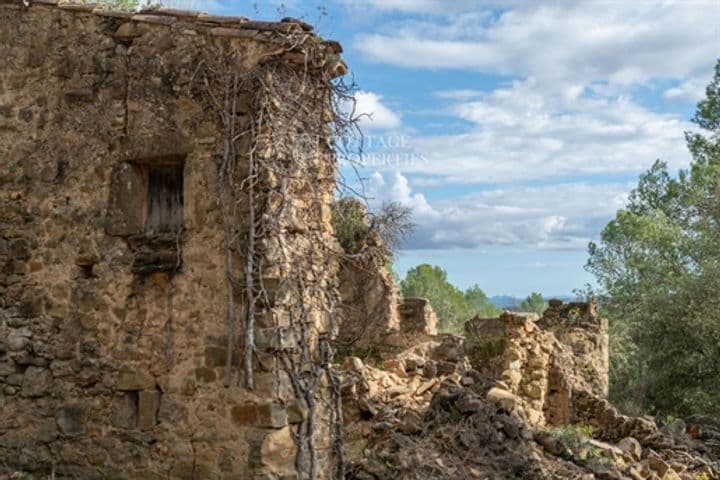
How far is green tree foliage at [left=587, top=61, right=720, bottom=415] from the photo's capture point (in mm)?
16219

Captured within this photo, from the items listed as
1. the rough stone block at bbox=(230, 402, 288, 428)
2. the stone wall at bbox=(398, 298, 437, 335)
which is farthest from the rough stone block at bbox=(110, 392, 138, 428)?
the stone wall at bbox=(398, 298, 437, 335)

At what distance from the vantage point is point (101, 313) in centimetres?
627

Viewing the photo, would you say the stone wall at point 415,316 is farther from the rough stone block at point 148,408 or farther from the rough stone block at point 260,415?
the rough stone block at point 260,415

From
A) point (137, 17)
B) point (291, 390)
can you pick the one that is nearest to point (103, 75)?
point (137, 17)

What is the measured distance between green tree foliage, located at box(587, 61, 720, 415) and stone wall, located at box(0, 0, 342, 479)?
12528 mm

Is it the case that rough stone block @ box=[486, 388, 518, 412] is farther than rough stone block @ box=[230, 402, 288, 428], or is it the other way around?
rough stone block @ box=[486, 388, 518, 412]

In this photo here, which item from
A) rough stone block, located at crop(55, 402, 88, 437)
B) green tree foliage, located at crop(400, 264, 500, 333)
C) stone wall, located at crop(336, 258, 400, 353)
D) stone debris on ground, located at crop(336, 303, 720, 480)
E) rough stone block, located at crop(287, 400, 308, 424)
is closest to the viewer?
rough stone block, located at crop(287, 400, 308, 424)

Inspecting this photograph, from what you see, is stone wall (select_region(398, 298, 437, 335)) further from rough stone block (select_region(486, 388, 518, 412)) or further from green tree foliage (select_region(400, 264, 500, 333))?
green tree foliage (select_region(400, 264, 500, 333))

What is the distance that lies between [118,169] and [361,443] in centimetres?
373

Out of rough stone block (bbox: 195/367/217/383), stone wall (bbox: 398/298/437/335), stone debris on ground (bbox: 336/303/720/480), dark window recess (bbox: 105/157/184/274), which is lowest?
stone debris on ground (bbox: 336/303/720/480)

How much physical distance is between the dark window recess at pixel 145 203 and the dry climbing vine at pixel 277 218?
59 centimetres

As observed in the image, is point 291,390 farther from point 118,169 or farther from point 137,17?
point 137,17

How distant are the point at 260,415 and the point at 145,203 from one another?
208 centimetres

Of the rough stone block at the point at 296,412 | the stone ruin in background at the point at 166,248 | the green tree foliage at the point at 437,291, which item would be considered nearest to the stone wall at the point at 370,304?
the stone ruin in background at the point at 166,248
